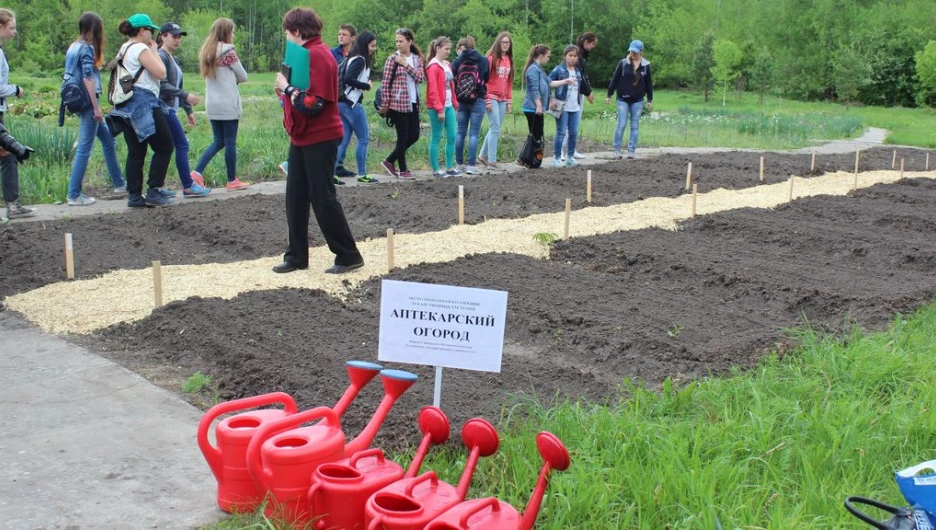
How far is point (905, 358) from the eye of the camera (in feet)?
14.2

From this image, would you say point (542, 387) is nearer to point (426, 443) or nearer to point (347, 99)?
point (426, 443)

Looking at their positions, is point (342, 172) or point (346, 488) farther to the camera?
point (342, 172)

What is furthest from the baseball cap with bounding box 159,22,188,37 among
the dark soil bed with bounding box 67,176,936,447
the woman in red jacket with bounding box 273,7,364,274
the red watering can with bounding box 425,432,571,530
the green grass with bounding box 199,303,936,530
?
the red watering can with bounding box 425,432,571,530

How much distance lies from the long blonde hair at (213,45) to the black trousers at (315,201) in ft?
11.4

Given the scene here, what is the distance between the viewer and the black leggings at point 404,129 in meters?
10.5

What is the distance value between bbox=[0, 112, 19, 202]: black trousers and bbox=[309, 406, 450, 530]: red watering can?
20.5ft

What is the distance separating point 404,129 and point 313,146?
4850 mm

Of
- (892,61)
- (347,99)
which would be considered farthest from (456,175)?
(892,61)

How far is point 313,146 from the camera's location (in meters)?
5.90

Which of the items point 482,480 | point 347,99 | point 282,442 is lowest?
point 482,480

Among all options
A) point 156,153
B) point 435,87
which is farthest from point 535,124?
point 156,153

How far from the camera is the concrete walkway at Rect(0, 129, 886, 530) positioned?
2939 millimetres

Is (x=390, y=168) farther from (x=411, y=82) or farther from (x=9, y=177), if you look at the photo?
(x=9, y=177)

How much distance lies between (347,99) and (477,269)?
175 inches
